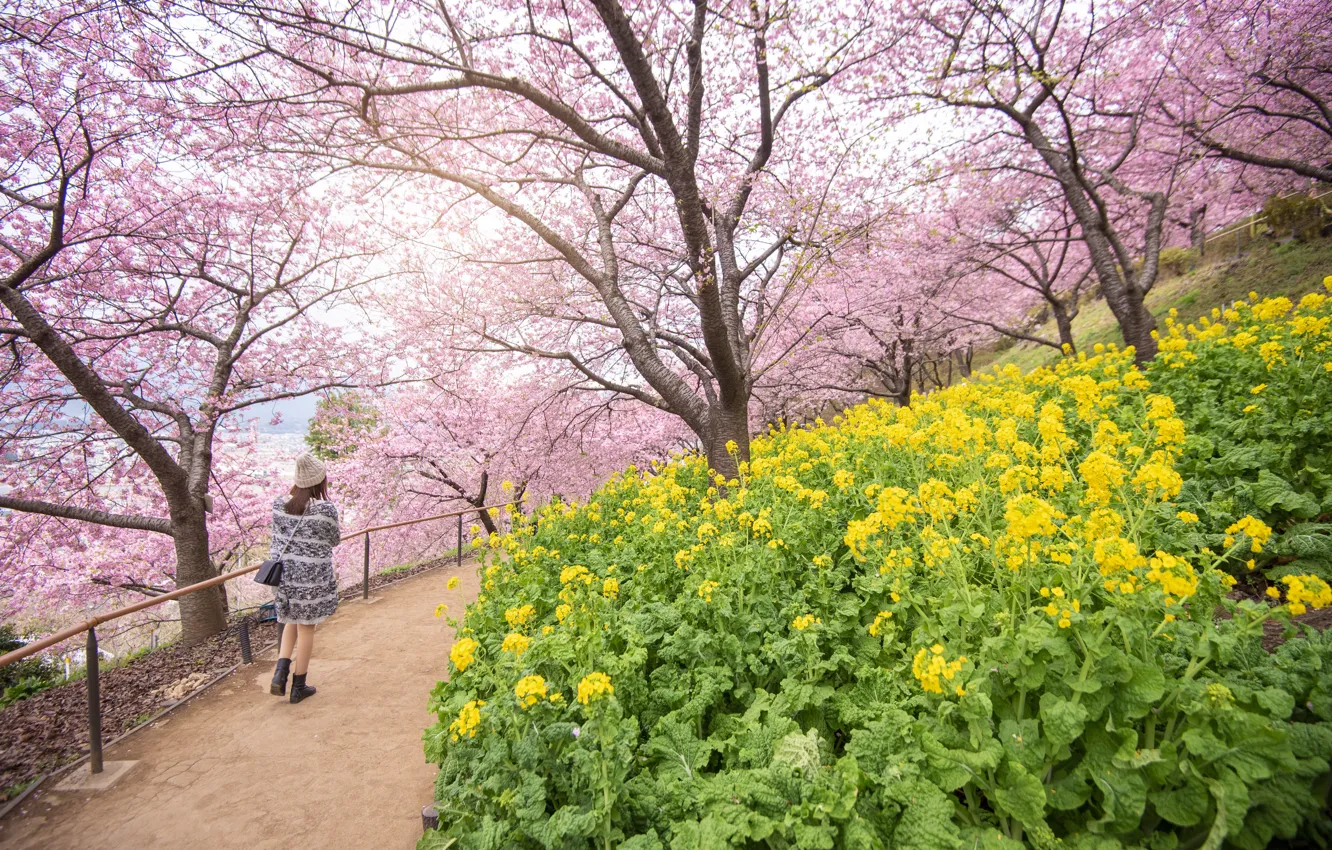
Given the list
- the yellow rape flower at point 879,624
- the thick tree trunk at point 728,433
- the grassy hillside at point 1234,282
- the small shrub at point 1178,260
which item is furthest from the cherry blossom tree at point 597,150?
the small shrub at point 1178,260

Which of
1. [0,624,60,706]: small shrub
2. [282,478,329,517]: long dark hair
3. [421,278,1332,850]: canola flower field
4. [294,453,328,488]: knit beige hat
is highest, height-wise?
[294,453,328,488]: knit beige hat

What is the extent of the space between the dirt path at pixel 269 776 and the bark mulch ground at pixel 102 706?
1.59ft

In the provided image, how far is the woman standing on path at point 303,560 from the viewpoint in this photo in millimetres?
4914

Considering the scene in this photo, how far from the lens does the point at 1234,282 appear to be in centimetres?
1588

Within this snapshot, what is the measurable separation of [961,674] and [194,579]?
10863 millimetres

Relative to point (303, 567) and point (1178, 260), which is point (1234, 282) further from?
point (303, 567)

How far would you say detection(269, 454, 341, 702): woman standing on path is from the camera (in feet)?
16.1

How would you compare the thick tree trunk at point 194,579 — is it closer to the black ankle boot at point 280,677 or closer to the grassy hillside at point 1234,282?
the black ankle boot at point 280,677

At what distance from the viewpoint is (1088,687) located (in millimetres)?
1811

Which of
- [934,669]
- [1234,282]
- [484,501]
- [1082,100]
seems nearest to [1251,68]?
[1082,100]

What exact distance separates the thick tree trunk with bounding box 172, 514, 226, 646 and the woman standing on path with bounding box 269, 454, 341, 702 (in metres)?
4.52

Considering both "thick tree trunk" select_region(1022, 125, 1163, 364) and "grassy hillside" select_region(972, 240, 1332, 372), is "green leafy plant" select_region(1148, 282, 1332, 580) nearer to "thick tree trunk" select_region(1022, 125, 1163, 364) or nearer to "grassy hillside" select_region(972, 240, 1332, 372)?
"thick tree trunk" select_region(1022, 125, 1163, 364)

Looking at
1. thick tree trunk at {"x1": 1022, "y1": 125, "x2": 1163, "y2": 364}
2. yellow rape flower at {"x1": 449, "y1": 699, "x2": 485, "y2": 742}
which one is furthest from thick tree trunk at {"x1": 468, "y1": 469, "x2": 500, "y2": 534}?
thick tree trunk at {"x1": 1022, "y1": 125, "x2": 1163, "y2": 364}

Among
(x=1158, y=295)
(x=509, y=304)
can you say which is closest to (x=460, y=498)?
(x=509, y=304)
